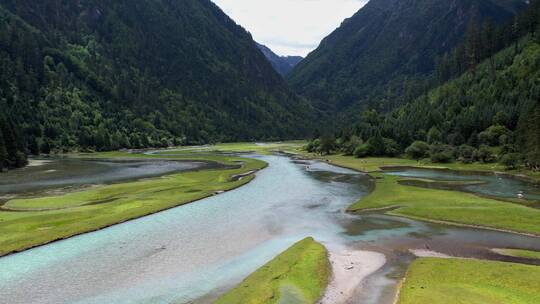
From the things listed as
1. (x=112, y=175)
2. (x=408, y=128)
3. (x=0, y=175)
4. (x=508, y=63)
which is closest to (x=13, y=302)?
(x=112, y=175)

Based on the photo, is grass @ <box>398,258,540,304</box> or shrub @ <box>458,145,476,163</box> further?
shrub @ <box>458,145,476,163</box>

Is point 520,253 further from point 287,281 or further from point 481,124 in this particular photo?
point 481,124

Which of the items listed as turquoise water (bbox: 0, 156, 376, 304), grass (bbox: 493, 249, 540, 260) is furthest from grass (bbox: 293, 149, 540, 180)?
grass (bbox: 493, 249, 540, 260)

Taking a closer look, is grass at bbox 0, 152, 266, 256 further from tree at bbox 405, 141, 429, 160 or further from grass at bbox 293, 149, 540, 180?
tree at bbox 405, 141, 429, 160

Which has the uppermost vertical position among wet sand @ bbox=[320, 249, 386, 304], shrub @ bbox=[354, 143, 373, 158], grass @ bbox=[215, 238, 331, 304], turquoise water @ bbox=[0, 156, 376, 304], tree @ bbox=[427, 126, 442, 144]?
tree @ bbox=[427, 126, 442, 144]

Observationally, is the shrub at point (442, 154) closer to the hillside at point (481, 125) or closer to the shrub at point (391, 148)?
the hillside at point (481, 125)

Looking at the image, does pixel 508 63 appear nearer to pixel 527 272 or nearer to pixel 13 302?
pixel 527 272

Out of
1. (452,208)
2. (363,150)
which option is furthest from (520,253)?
(363,150)
